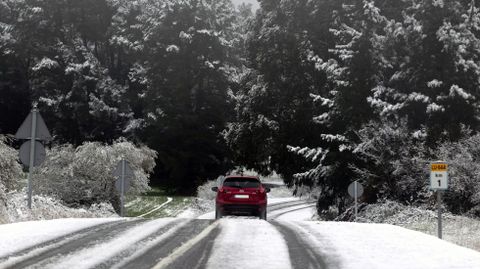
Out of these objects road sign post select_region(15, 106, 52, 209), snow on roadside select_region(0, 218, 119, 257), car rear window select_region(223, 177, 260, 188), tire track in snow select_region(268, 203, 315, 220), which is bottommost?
tire track in snow select_region(268, 203, 315, 220)

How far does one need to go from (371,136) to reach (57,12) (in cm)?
4437

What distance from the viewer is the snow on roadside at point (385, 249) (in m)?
8.52

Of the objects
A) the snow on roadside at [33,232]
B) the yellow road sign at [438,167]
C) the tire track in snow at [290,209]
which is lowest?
the tire track in snow at [290,209]

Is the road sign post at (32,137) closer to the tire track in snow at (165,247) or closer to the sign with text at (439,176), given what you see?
the tire track in snow at (165,247)

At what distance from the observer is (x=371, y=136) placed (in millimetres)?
26766

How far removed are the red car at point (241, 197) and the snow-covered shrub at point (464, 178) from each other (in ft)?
21.8

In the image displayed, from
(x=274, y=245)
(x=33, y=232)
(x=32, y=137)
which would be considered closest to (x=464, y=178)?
(x=274, y=245)

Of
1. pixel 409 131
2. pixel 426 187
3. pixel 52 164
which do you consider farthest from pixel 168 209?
pixel 426 187

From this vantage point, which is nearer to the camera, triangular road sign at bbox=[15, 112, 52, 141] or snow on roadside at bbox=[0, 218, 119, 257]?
snow on roadside at bbox=[0, 218, 119, 257]

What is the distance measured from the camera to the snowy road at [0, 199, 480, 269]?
844cm

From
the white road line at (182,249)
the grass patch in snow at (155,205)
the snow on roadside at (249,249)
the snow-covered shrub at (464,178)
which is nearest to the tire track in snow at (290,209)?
the grass patch in snow at (155,205)

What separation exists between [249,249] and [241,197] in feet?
35.5

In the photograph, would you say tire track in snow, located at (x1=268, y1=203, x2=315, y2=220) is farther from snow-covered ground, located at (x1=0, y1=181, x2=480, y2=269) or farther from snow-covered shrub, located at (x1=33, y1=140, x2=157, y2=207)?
snow-covered ground, located at (x1=0, y1=181, x2=480, y2=269)

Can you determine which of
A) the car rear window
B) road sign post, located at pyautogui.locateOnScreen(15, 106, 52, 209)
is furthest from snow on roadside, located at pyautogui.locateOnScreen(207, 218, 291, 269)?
the car rear window
